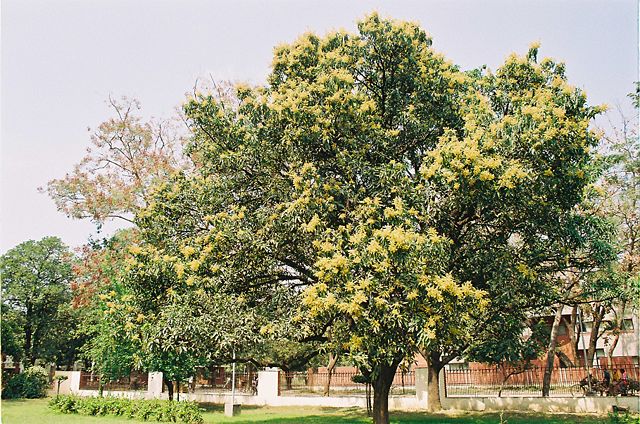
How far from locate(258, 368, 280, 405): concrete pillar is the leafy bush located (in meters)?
13.3

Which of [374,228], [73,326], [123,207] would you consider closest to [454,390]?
[374,228]

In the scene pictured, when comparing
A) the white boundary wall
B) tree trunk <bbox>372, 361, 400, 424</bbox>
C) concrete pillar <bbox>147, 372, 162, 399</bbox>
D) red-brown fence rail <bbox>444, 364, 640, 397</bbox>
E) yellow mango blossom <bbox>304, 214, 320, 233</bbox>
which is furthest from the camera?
concrete pillar <bbox>147, 372, 162, 399</bbox>

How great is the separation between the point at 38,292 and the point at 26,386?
29.4 ft

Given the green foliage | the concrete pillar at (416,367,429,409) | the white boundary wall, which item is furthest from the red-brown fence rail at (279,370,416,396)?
the green foliage

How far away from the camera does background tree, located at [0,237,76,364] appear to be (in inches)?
1389

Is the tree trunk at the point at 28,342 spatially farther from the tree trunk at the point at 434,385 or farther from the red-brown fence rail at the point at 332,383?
the tree trunk at the point at 434,385

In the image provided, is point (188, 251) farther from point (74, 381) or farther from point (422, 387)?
point (74, 381)

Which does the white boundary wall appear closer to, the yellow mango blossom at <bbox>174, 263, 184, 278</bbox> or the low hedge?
the low hedge

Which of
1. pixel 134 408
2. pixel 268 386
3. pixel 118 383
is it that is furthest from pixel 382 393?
pixel 118 383

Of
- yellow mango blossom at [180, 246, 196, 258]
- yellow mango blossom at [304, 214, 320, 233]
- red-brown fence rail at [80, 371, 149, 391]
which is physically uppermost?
yellow mango blossom at [304, 214, 320, 233]

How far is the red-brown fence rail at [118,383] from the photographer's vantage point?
30531 millimetres

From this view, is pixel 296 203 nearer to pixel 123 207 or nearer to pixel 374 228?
pixel 374 228

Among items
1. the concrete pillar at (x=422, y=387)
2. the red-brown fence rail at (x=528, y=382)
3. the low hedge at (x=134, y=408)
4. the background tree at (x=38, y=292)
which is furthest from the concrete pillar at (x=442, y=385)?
the background tree at (x=38, y=292)

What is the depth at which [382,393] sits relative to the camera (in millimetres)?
13344
